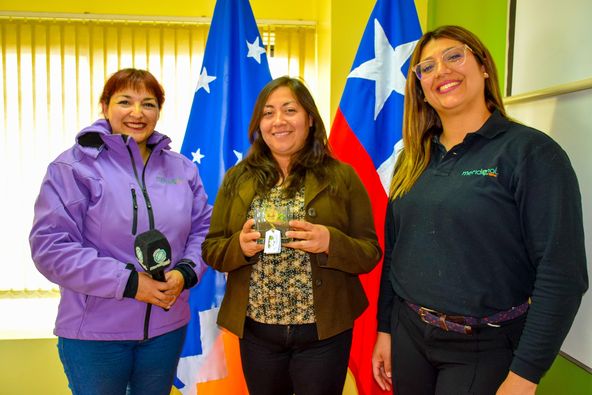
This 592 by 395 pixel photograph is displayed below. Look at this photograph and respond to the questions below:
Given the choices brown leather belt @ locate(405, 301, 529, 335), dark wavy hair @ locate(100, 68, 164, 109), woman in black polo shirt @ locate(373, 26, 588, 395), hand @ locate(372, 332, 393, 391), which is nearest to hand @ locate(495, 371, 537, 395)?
woman in black polo shirt @ locate(373, 26, 588, 395)

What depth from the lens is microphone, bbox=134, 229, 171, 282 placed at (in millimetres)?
1423

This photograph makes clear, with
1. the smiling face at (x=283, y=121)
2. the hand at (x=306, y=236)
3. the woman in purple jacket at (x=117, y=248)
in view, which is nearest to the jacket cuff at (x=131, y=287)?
the woman in purple jacket at (x=117, y=248)

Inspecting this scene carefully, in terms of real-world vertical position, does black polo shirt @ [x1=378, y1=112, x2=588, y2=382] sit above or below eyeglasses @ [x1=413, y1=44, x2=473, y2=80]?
below

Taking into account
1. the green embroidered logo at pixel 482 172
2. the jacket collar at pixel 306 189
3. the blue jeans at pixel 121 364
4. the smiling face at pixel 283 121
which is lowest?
the blue jeans at pixel 121 364

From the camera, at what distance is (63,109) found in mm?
3346

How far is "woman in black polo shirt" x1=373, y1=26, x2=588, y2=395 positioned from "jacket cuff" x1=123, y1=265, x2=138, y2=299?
2.77 feet

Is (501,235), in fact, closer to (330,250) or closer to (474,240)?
(474,240)

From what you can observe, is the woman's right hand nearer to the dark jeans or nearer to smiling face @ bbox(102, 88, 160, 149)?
the dark jeans

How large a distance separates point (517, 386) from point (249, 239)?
0.84m

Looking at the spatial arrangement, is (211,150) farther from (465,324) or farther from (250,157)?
(465,324)

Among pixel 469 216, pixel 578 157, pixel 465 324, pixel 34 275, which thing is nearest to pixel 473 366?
pixel 465 324

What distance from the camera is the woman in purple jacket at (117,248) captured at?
1.50 meters

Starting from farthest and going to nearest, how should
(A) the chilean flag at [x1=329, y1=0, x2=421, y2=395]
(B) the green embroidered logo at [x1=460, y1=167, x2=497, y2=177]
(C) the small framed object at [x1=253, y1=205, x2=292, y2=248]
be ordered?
1. (A) the chilean flag at [x1=329, y1=0, x2=421, y2=395]
2. (C) the small framed object at [x1=253, y1=205, x2=292, y2=248]
3. (B) the green embroidered logo at [x1=460, y1=167, x2=497, y2=177]

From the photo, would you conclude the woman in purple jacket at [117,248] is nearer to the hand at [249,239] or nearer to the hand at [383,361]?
the hand at [249,239]
